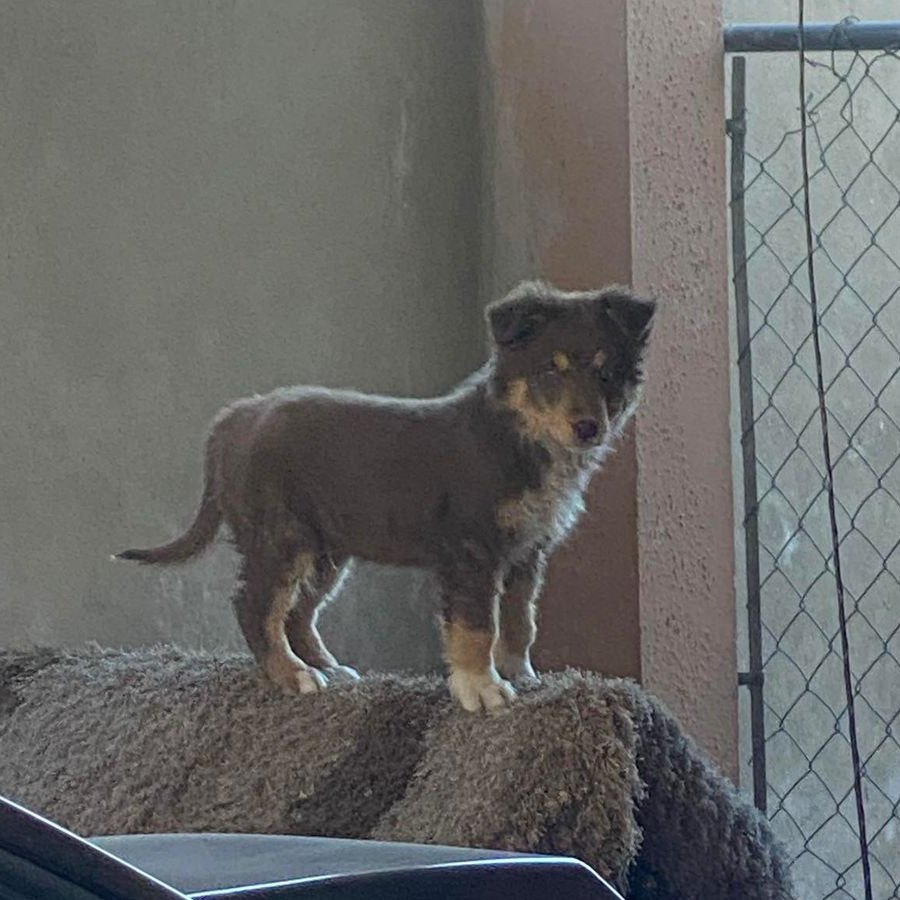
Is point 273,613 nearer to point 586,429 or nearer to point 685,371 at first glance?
point 586,429

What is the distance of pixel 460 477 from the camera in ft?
3.52

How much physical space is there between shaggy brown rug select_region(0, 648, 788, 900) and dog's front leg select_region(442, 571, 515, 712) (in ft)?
0.06

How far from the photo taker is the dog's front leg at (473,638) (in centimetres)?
105

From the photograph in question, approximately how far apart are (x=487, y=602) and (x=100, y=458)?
792mm

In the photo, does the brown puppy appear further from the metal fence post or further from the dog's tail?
the metal fence post

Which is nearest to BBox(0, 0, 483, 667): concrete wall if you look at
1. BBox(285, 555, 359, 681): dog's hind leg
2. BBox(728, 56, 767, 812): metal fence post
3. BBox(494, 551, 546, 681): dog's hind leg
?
BBox(728, 56, 767, 812): metal fence post

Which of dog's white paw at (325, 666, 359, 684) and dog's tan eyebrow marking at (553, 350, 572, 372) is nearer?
dog's tan eyebrow marking at (553, 350, 572, 372)

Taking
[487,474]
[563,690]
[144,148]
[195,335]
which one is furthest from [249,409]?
[144,148]

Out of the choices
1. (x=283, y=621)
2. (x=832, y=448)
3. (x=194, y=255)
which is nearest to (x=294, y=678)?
(x=283, y=621)

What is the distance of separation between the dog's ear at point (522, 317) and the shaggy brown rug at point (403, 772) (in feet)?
0.91

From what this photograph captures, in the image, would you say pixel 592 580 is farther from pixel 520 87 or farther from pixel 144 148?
pixel 144 148

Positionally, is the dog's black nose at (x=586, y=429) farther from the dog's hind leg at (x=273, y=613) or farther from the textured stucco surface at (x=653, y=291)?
the textured stucco surface at (x=653, y=291)

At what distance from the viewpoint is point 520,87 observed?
1.57 meters

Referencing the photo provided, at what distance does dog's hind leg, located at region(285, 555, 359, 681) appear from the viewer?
1.20 meters
